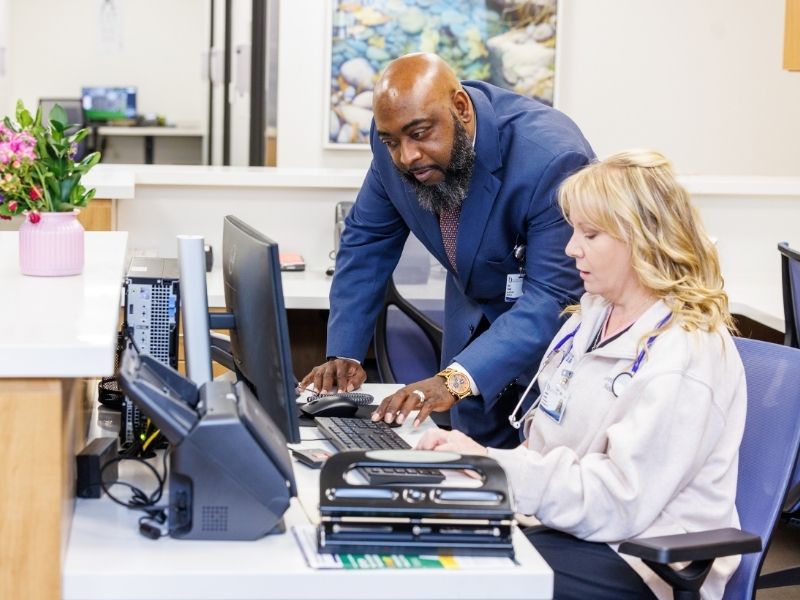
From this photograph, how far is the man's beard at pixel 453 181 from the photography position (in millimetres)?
2328

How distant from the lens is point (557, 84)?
611cm

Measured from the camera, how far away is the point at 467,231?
248 cm

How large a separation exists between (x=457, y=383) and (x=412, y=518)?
775 mm

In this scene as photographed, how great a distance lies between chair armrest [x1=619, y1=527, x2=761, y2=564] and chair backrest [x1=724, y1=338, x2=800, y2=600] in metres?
0.16

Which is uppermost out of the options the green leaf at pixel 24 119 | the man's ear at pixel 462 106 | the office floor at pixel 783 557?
the man's ear at pixel 462 106

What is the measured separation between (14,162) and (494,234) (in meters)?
1.04

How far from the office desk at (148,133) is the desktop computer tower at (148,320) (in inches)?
300

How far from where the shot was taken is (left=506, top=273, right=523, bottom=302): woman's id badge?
2494mm

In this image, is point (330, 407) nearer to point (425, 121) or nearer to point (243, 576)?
point (425, 121)

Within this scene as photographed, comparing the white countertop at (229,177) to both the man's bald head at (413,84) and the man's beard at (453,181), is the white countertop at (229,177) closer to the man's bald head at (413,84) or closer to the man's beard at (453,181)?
the man's beard at (453,181)

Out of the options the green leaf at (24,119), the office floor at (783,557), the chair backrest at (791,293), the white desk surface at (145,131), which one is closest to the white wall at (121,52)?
the white desk surface at (145,131)

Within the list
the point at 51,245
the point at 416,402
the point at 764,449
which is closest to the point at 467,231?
the point at 416,402

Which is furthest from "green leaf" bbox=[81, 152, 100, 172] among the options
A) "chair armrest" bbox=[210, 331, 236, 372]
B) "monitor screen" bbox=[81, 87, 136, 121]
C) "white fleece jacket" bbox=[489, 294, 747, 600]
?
"monitor screen" bbox=[81, 87, 136, 121]

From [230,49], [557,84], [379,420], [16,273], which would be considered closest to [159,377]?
[16,273]
